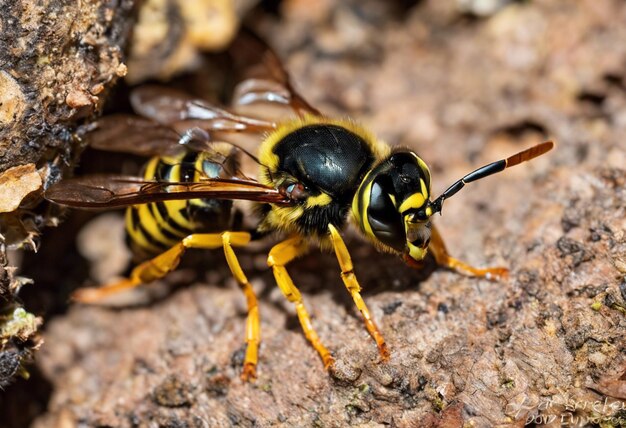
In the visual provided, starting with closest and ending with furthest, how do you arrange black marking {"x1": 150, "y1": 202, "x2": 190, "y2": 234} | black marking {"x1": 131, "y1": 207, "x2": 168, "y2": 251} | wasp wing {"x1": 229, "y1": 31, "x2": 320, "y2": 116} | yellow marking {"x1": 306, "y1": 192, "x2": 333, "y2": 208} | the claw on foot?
the claw on foot
yellow marking {"x1": 306, "y1": 192, "x2": 333, "y2": 208}
black marking {"x1": 150, "y1": 202, "x2": 190, "y2": 234}
black marking {"x1": 131, "y1": 207, "x2": 168, "y2": 251}
wasp wing {"x1": 229, "y1": 31, "x2": 320, "y2": 116}

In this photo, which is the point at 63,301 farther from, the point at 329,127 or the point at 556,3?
the point at 556,3

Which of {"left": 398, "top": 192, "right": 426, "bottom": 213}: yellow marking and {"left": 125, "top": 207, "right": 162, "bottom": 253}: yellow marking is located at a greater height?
{"left": 398, "top": 192, "right": 426, "bottom": 213}: yellow marking

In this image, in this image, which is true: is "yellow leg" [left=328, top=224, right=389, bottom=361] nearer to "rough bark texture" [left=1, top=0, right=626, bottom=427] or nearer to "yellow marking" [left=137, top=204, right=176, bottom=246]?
"rough bark texture" [left=1, top=0, right=626, bottom=427]

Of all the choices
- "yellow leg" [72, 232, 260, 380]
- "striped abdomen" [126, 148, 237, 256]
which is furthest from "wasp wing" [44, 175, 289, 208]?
"yellow leg" [72, 232, 260, 380]

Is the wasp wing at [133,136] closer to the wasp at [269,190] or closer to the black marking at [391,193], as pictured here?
the wasp at [269,190]

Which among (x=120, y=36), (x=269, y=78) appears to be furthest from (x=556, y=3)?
(x=120, y=36)

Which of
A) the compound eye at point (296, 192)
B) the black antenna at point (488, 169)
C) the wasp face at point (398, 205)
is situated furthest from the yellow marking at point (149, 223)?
the black antenna at point (488, 169)

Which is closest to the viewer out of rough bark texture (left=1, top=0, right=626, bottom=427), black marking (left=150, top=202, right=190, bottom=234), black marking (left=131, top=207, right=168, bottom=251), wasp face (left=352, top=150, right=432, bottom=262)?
rough bark texture (left=1, top=0, right=626, bottom=427)
